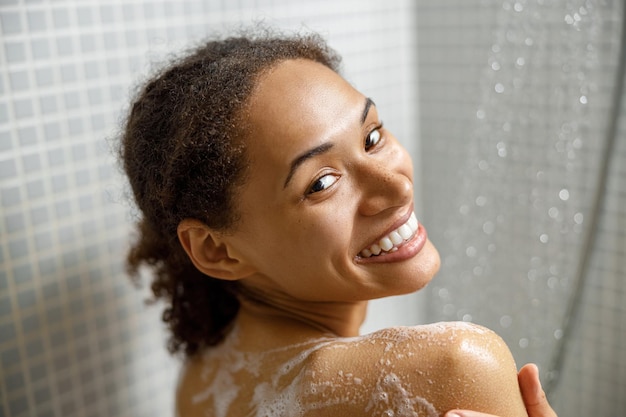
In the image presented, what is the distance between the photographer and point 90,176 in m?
1.13

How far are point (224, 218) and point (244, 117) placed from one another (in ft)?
0.40

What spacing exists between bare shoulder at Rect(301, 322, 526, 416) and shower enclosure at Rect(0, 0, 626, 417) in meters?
0.48

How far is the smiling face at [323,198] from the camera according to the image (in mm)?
806

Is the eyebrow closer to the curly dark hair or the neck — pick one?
the curly dark hair

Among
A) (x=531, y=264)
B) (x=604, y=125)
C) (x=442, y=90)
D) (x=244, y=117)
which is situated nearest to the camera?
(x=244, y=117)

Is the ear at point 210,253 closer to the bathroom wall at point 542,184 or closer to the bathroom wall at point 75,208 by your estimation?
the bathroom wall at point 75,208

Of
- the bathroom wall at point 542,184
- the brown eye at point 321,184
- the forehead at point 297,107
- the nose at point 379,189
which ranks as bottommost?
the bathroom wall at point 542,184

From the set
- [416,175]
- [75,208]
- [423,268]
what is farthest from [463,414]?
[416,175]

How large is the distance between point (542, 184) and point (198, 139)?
0.85 m

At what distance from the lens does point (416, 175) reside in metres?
1.74

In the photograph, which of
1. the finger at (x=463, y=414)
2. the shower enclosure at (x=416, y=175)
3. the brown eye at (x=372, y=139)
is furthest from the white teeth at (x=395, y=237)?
the shower enclosure at (x=416, y=175)

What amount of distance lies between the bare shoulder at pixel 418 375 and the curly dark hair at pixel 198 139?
21 cm

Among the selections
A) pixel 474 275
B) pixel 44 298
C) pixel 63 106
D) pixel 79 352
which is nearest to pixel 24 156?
pixel 63 106

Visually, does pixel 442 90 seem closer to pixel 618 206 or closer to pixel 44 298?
pixel 618 206
